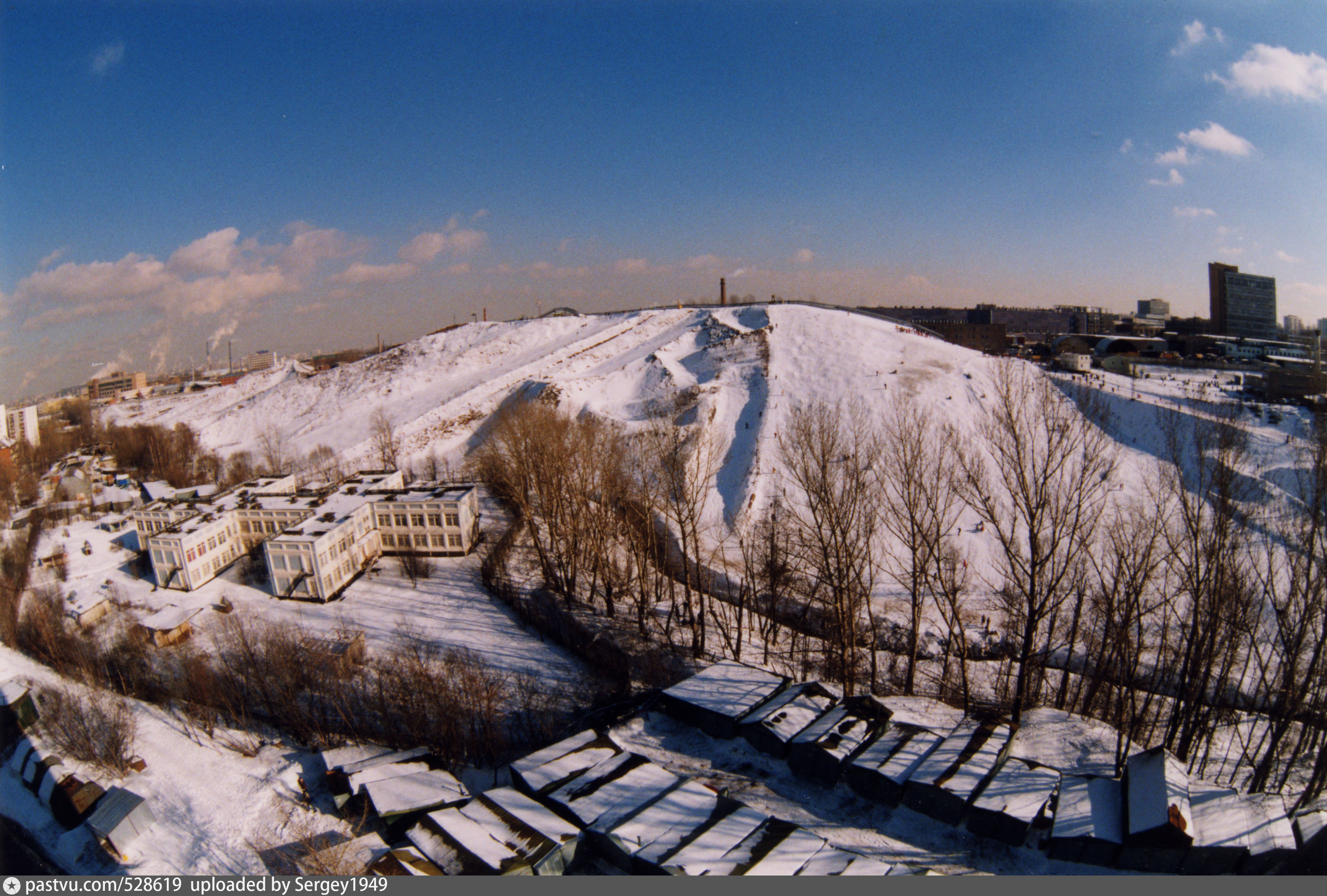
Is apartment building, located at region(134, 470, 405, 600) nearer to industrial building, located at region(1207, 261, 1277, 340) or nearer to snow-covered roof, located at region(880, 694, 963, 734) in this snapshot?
snow-covered roof, located at region(880, 694, 963, 734)

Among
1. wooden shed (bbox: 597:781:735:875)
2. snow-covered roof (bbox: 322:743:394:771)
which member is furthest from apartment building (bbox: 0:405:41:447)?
wooden shed (bbox: 597:781:735:875)

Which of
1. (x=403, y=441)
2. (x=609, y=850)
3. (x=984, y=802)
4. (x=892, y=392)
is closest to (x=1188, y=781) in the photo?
(x=984, y=802)

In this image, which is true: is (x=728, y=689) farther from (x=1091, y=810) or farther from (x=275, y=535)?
(x=275, y=535)

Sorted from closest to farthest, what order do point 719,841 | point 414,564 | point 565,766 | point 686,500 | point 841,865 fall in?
point 841,865 → point 719,841 → point 565,766 → point 686,500 → point 414,564

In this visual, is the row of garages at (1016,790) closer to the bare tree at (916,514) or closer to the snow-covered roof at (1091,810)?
the snow-covered roof at (1091,810)

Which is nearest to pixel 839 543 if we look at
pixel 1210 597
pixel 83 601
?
pixel 1210 597

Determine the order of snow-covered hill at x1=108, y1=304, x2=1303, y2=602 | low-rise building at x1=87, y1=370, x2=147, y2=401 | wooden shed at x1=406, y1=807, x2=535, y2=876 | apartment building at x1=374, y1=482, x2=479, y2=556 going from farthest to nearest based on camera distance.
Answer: low-rise building at x1=87, y1=370, x2=147, y2=401
snow-covered hill at x1=108, y1=304, x2=1303, y2=602
apartment building at x1=374, y1=482, x2=479, y2=556
wooden shed at x1=406, y1=807, x2=535, y2=876

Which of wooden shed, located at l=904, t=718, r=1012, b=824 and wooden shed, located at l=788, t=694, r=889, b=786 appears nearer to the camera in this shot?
wooden shed, located at l=904, t=718, r=1012, b=824

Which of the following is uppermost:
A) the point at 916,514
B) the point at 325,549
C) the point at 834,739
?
the point at 916,514
